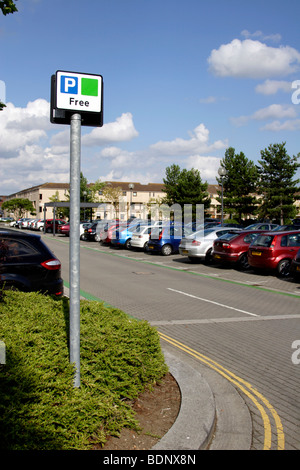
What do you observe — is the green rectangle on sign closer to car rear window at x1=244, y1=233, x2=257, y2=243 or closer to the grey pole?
the grey pole

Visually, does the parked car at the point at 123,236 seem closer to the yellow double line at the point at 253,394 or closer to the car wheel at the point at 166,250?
the car wheel at the point at 166,250

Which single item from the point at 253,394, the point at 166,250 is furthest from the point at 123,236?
the point at 253,394

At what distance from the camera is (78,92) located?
12.4ft

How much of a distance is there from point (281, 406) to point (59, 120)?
3820 mm

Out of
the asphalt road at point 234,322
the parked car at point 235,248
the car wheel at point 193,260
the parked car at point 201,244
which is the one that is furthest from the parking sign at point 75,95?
the car wheel at point 193,260

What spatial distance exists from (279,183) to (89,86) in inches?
2081

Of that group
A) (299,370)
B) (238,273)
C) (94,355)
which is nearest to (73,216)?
(94,355)

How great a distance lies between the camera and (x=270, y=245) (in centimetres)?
1481

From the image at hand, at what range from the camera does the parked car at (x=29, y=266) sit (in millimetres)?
7445

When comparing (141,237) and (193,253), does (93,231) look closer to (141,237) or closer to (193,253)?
(141,237)

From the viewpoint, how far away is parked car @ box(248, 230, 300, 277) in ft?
48.6

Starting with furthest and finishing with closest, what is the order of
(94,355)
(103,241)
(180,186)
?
(180,186), (103,241), (94,355)
